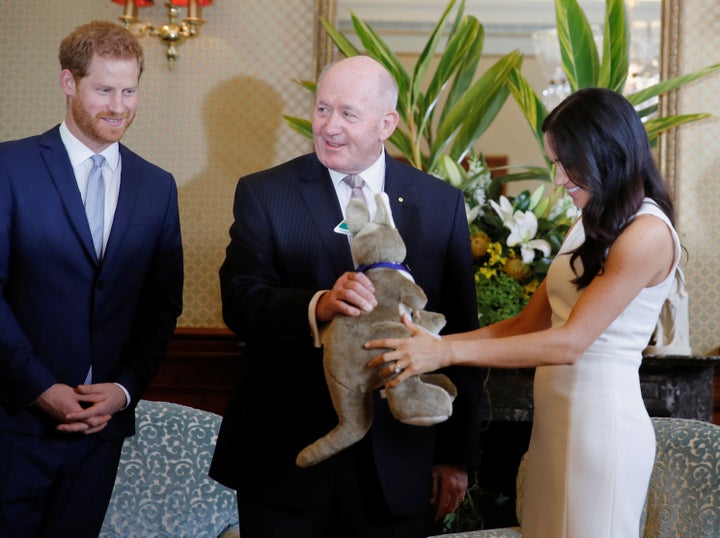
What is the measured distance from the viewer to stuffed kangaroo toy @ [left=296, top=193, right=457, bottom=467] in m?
1.66

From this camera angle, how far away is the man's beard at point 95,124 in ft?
7.38

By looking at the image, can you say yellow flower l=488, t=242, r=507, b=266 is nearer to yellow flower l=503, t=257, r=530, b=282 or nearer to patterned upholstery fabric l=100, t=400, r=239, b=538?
yellow flower l=503, t=257, r=530, b=282

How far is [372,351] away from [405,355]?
6 centimetres

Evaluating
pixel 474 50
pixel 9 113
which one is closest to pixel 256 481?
pixel 474 50

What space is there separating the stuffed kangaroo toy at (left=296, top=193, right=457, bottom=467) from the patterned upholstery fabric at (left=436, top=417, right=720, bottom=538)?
1327mm

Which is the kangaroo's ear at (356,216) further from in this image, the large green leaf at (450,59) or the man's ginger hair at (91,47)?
the large green leaf at (450,59)

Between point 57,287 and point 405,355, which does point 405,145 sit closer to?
point 57,287

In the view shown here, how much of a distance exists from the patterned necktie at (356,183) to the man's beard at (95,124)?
0.56 meters

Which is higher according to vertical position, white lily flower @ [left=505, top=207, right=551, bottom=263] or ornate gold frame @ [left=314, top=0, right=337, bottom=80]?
ornate gold frame @ [left=314, top=0, right=337, bottom=80]

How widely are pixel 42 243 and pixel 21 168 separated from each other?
7.3 inches

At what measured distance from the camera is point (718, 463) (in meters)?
2.69

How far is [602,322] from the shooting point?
190 cm

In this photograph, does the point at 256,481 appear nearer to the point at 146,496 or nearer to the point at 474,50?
the point at 146,496

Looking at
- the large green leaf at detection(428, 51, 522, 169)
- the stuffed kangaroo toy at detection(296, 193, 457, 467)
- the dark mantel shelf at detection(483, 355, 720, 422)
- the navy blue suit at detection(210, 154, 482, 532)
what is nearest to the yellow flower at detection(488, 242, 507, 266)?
the dark mantel shelf at detection(483, 355, 720, 422)
